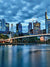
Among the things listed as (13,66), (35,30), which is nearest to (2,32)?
(35,30)

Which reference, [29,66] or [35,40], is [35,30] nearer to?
[35,40]

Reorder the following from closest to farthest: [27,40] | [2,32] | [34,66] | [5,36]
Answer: [34,66]
[27,40]
[5,36]
[2,32]

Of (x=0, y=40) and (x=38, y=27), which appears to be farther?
(x=38, y=27)

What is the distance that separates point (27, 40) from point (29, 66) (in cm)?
4306

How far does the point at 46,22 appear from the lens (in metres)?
45.5

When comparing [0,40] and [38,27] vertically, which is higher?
[38,27]

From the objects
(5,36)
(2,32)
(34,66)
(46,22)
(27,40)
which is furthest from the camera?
(2,32)

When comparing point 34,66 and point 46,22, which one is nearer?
point 34,66

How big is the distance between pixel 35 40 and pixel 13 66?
4438cm

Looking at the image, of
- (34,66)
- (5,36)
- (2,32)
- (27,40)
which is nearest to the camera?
(34,66)

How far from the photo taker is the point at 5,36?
5325cm

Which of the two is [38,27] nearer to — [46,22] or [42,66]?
[46,22]

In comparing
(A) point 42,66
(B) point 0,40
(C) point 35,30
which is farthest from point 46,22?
(A) point 42,66

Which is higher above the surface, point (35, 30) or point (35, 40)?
point (35, 30)
